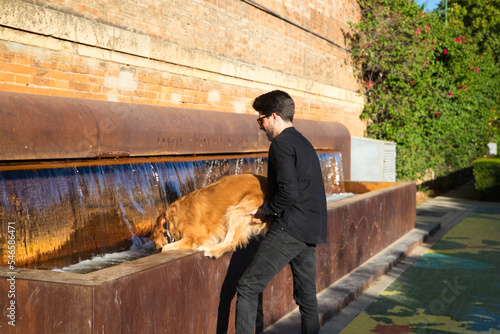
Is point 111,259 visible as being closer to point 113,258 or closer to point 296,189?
point 113,258

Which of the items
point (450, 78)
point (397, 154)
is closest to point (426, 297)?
point (397, 154)

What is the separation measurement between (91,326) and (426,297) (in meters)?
4.58

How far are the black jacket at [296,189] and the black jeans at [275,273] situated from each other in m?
0.10

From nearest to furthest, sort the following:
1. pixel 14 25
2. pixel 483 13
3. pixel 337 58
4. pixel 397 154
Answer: pixel 14 25
pixel 337 58
pixel 397 154
pixel 483 13

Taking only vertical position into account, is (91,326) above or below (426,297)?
above

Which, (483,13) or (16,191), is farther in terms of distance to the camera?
(483,13)

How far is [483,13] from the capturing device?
34.5 metres

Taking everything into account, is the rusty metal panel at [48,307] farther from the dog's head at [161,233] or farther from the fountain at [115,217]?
the dog's head at [161,233]

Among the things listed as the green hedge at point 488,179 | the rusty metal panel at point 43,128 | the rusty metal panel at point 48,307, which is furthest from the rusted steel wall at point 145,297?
the green hedge at point 488,179

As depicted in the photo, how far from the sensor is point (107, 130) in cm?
525

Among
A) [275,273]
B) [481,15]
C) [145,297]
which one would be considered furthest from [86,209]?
[481,15]

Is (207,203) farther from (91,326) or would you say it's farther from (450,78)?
(450,78)

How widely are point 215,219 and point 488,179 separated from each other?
1450cm

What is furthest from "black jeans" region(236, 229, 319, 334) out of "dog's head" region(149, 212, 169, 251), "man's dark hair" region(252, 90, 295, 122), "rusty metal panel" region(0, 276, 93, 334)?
"rusty metal panel" region(0, 276, 93, 334)
